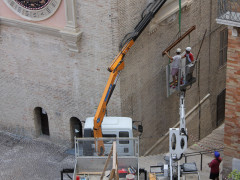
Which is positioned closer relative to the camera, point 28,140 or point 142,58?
point 142,58

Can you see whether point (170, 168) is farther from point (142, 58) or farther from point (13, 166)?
point (13, 166)

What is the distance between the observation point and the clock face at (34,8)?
26.0 m

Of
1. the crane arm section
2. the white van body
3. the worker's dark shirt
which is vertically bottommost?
the worker's dark shirt

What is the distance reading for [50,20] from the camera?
2638 cm

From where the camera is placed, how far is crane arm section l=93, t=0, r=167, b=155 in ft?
78.4

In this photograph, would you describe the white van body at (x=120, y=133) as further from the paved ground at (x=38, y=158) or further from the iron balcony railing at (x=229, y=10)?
the iron balcony railing at (x=229, y=10)

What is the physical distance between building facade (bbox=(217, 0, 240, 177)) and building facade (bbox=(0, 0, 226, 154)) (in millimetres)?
4098

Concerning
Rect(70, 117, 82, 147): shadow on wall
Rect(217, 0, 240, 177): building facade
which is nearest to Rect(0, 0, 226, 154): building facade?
Rect(70, 117, 82, 147): shadow on wall

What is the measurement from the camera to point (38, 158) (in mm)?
27719

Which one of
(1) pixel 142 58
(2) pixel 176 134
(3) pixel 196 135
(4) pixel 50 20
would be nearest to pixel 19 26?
(4) pixel 50 20

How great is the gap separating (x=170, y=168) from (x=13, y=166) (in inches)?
358

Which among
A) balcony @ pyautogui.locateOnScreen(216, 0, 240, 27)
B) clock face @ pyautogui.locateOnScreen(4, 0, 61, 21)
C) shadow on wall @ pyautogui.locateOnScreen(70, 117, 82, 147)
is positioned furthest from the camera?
shadow on wall @ pyautogui.locateOnScreen(70, 117, 82, 147)

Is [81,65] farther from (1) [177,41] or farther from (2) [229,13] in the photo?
(2) [229,13]

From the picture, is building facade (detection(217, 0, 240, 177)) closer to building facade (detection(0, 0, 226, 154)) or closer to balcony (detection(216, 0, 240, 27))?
balcony (detection(216, 0, 240, 27))
